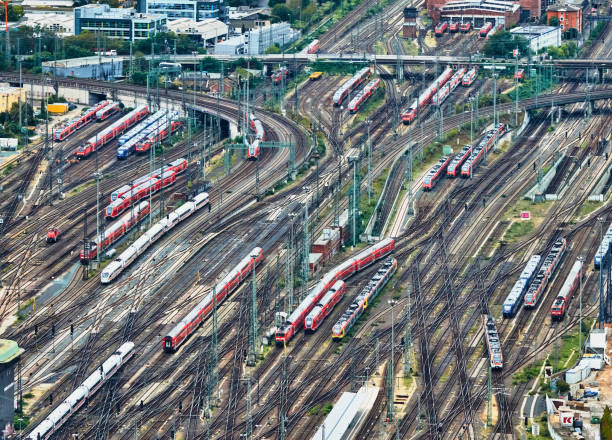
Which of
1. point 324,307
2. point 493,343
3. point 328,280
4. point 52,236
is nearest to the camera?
point 493,343

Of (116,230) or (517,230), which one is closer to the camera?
(116,230)

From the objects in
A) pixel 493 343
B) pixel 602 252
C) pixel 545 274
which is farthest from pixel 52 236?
pixel 602 252

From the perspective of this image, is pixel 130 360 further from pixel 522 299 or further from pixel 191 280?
pixel 522 299

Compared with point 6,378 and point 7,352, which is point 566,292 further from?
point 7,352

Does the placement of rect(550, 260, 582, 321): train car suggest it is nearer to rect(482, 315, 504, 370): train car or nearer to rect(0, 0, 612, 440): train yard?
rect(0, 0, 612, 440): train yard

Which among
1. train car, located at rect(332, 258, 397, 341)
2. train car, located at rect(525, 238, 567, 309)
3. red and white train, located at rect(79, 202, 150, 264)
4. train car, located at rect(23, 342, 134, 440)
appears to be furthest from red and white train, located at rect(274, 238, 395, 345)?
red and white train, located at rect(79, 202, 150, 264)

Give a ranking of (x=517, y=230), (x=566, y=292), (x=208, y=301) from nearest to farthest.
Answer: (x=208, y=301) → (x=566, y=292) → (x=517, y=230)

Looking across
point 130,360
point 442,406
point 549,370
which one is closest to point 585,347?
point 549,370
